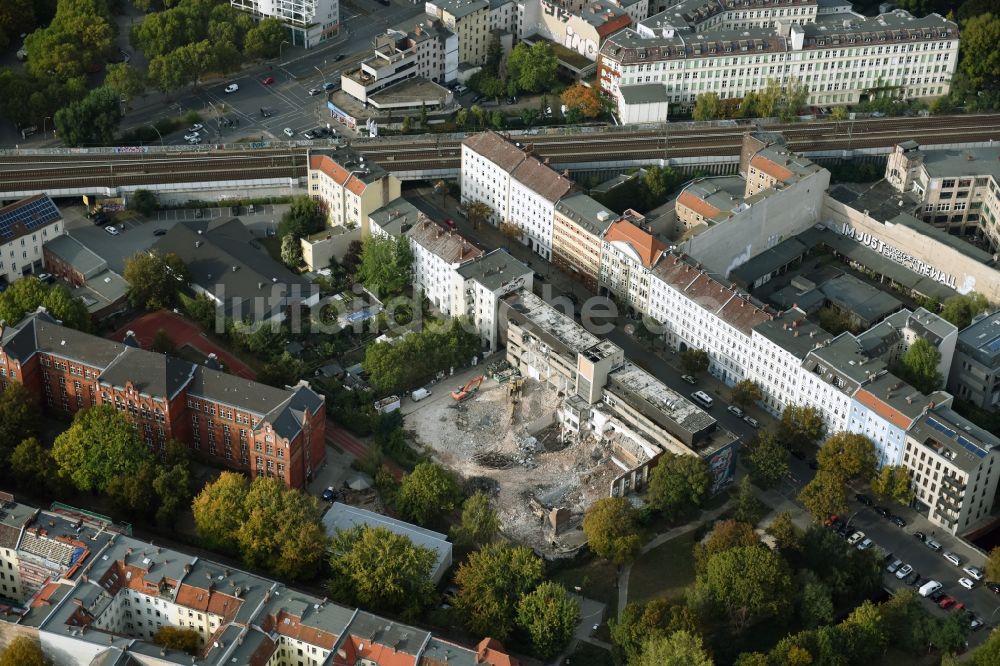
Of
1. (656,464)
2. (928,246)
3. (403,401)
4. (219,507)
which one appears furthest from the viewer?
(928,246)

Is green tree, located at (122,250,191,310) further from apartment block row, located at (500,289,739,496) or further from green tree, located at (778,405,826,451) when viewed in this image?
green tree, located at (778,405,826,451)

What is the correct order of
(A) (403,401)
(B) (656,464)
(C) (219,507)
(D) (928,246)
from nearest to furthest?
1. (C) (219,507)
2. (B) (656,464)
3. (A) (403,401)
4. (D) (928,246)

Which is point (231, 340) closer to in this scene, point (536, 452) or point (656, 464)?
point (536, 452)

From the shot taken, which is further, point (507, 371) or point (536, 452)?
point (507, 371)

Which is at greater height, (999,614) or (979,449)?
(979,449)

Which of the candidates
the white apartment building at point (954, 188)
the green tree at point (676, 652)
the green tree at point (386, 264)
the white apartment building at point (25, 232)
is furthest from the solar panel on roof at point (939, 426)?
the white apartment building at point (25, 232)

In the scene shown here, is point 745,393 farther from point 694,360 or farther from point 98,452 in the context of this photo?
point 98,452

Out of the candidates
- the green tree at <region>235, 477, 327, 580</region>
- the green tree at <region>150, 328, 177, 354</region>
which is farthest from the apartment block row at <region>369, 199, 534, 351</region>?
the green tree at <region>235, 477, 327, 580</region>

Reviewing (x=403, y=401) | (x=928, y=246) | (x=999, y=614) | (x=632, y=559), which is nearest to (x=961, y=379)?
(x=928, y=246)

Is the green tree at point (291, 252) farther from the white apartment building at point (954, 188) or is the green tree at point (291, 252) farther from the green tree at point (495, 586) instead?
the white apartment building at point (954, 188)
